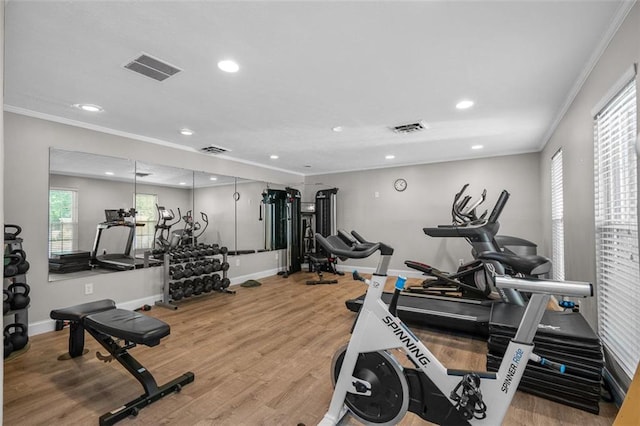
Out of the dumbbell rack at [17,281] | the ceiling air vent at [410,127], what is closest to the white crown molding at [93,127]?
the dumbbell rack at [17,281]

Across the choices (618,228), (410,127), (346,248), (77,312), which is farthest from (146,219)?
(618,228)

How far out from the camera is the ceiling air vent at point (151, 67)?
2.17m

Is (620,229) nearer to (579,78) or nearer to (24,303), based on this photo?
(579,78)

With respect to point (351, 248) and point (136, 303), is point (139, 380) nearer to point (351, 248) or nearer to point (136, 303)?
point (351, 248)

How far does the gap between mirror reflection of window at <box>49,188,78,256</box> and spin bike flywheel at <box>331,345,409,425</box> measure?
3.55m

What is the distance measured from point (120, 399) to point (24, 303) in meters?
1.62

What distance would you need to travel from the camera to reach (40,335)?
316cm

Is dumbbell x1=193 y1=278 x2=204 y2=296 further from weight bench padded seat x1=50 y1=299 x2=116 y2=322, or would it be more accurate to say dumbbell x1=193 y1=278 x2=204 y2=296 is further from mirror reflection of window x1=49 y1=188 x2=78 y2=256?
weight bench padded seat x1=50 y1=299 x2=116 y2=322

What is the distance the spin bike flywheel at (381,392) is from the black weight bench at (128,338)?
1.27 meters

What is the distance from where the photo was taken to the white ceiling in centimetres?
169

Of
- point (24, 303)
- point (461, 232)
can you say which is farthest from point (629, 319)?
point (24, 303)

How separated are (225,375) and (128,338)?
0.76 m

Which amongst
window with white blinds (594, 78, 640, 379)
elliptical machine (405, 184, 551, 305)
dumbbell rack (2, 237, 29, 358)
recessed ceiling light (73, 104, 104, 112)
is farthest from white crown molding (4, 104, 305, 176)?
window with white blinds (594, 78, 640, 379)

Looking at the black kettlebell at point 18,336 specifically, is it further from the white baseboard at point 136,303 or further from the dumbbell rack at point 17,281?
the white baseboard at point 136,303
